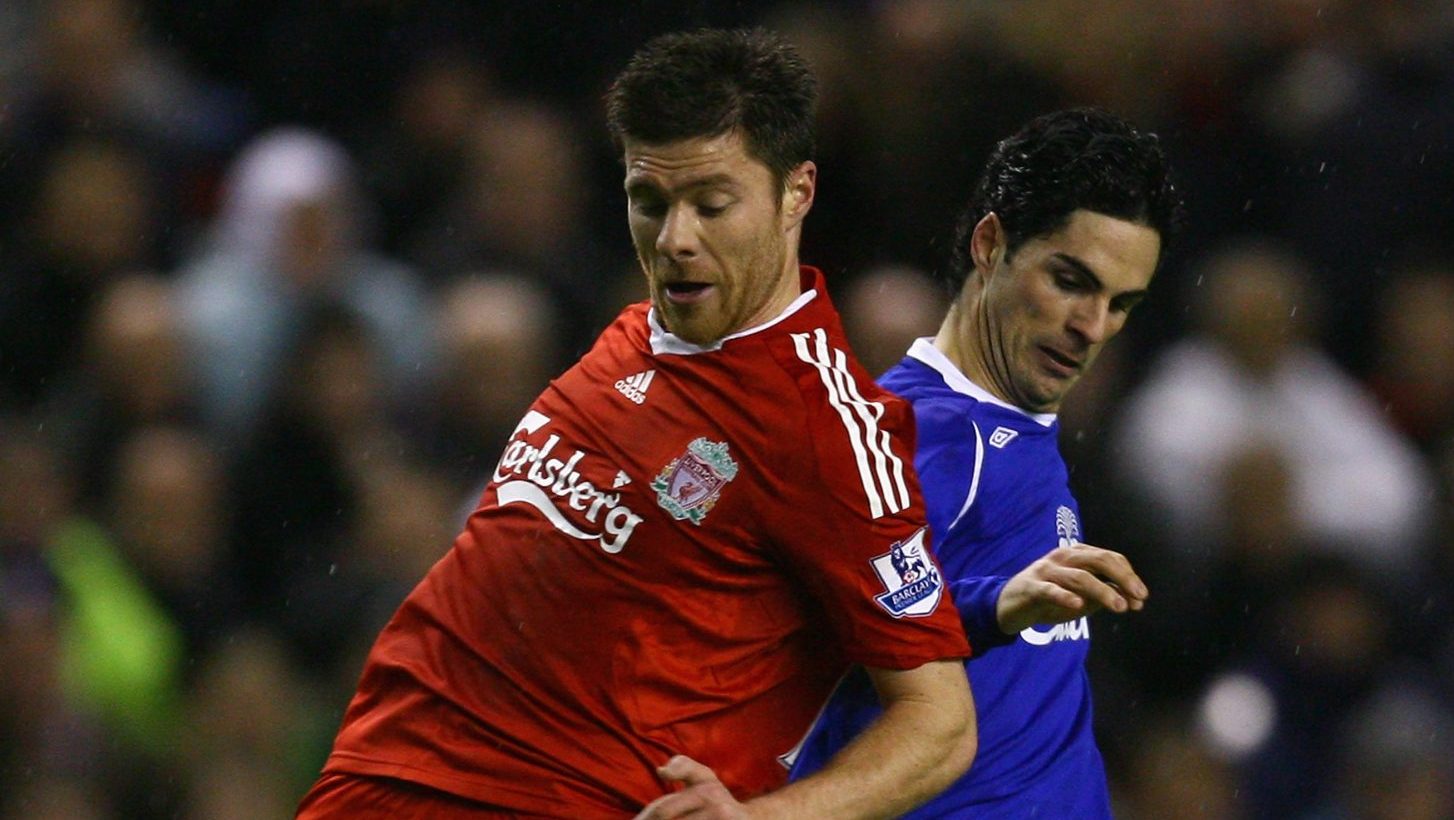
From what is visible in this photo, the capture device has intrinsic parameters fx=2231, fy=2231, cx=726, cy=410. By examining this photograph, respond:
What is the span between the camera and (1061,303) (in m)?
3.80

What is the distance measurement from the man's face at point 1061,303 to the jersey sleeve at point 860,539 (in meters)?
0.51

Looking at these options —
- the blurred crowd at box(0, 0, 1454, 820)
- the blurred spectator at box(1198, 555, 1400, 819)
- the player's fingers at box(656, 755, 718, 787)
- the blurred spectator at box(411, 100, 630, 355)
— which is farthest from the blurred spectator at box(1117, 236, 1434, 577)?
the player's fingers at box(656, 755, 718, 787)

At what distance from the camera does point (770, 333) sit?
348 centimetres

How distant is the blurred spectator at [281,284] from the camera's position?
6.26 metres

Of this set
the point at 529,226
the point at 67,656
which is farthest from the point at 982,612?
the point at 529,226

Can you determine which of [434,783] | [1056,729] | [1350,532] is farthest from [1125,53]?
[434,783]

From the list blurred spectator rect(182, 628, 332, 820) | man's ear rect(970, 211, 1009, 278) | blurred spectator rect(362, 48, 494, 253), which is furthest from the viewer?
blurred spectator rect(362, 48, 494, 253)

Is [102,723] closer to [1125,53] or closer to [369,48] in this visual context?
[369,48]

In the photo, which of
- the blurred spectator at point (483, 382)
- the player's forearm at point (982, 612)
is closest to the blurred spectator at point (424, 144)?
the blurred spectator at point (483, 382)

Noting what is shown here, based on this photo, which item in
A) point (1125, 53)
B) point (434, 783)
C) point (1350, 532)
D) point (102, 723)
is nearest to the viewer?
point (434, 783)

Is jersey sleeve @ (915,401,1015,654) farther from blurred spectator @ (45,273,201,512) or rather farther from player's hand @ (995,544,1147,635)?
blurred spectator @ (45,273,201,512)

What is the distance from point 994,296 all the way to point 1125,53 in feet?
10.5

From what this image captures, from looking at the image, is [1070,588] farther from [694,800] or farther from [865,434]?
[694,800]

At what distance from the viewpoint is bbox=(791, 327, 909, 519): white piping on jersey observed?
10.9 feet
